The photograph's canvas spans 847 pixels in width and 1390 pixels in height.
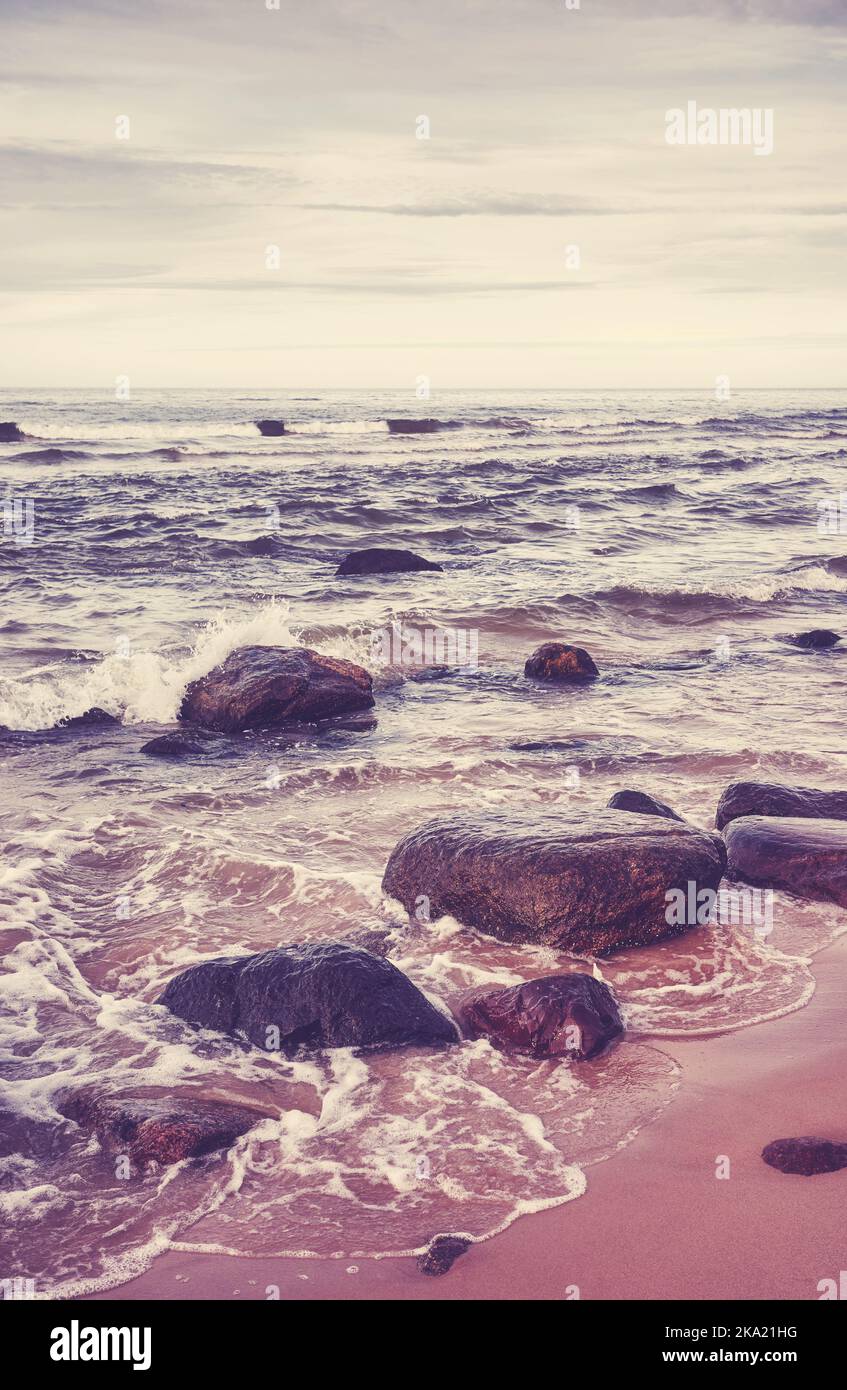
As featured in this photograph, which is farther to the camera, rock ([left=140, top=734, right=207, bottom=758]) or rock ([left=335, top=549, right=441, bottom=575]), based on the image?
rock ([left=335, top=549, right=441, bottom=575])

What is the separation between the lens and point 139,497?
26328 millimetres

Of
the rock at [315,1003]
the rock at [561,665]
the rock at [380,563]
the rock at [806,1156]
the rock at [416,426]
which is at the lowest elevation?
the rock at [806,1156]

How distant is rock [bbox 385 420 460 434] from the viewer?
49.4 metres

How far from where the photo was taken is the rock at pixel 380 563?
59.9ft

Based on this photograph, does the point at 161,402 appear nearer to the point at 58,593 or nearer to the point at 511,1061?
the point at 58,593

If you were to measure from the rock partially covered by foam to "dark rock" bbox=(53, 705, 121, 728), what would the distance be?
318 inches

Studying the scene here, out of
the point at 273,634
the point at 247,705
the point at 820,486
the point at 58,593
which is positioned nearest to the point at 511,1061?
the point at 247,705

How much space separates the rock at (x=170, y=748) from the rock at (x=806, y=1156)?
6.54 metres

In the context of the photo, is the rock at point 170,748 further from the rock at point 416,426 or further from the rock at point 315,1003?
the rock at point 416,426

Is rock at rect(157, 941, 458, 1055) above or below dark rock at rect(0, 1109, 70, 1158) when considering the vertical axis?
above

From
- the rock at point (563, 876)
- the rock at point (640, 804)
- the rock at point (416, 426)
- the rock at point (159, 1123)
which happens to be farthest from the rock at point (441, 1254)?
the rock at point (416, 426)

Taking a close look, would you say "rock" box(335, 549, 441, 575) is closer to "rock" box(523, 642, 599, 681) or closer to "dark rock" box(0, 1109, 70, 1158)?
"rock" box(523, 642, 599, 681)

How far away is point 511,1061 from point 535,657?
7.91 meters

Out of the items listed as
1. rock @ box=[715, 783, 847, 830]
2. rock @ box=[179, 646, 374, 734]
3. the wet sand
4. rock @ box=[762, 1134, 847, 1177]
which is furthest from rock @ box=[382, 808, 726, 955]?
rock @ box=[179, 646, 374, 734]
